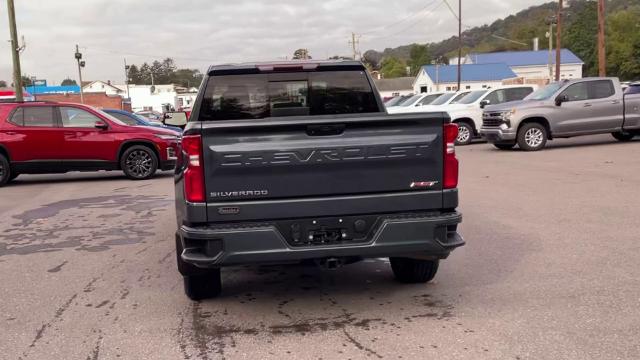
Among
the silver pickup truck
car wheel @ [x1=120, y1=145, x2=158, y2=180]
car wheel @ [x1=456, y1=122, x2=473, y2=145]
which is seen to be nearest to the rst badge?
car wheel @ [x1=120, y1=145, x2=158, y2=180]

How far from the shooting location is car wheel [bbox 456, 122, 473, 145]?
69.0ft

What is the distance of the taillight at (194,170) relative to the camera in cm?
423

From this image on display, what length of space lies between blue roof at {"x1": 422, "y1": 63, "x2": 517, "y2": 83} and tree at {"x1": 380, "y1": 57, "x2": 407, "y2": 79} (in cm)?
6126

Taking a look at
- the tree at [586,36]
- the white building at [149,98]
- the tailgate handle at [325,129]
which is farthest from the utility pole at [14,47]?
the tree at [586,36]

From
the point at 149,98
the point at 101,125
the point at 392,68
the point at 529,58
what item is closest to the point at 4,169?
the point at 101,125

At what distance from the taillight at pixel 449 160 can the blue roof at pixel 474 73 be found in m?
85.8

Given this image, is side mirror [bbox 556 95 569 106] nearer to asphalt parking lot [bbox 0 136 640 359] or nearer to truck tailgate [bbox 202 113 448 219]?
asphalt parking lot [bbox 0 136 640 359]

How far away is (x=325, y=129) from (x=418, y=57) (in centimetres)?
15917

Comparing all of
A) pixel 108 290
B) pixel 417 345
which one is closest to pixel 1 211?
pixel 108 290

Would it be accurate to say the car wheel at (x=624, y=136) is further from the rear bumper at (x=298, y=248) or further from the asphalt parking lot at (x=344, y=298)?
the rear bumper at (x=298, y=248)

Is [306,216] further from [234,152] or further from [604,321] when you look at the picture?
[604,321]

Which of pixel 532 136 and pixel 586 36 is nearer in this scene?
pixel 532 136

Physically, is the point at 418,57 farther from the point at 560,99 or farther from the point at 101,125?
the point at 101,125

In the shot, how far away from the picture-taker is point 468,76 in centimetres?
8788
